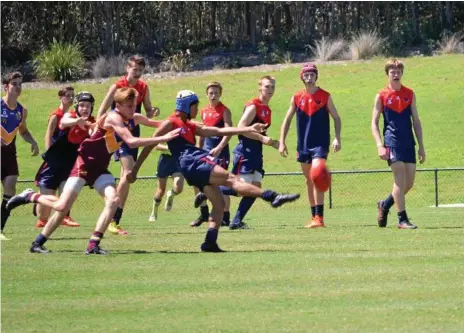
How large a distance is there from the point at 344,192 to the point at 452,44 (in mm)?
18523

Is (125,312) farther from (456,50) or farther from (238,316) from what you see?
(456,50)

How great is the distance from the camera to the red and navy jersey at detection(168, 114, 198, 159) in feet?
46.0

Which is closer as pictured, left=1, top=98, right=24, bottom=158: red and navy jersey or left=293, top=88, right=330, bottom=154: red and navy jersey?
left=1, top=98, right=24, bottom=158: red and navy jersey

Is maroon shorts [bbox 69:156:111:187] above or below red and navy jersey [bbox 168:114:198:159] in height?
below

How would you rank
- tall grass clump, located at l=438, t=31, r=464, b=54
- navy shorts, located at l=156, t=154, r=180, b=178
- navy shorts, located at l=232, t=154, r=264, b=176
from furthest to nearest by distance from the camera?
tall grass clump, located at l=438, t=31, r=464, b=54 < navy shorts, located at l=156, t=154, r=180, b=178 < navy shorts, located at l=232, t=154, r=264, b=176

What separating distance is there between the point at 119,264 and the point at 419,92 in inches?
1240

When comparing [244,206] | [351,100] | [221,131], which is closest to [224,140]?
[244,206]

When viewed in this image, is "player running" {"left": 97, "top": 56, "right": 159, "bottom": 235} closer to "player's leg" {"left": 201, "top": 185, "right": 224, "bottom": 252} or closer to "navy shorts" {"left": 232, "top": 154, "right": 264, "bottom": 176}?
"navy shorts" {"left": 232, "top": 154, "right": 264, "bottom": 176}

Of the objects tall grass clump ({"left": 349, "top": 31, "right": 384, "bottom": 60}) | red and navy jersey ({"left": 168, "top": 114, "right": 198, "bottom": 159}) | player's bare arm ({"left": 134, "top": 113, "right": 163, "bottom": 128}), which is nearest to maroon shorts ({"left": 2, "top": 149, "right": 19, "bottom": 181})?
player's bare arm ({"left": 134, "top": 113, "right": 163, "bottom": 128})

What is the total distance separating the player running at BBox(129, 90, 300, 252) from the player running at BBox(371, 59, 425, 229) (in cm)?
386

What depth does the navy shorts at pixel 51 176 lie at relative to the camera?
16766 millimetres

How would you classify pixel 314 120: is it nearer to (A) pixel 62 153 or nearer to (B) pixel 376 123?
(B) pixel 376 123

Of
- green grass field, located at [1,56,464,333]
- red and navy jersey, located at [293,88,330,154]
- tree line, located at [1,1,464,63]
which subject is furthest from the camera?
tree line, located at [1,1,464,63]

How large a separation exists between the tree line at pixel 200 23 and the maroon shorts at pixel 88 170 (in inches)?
1577
